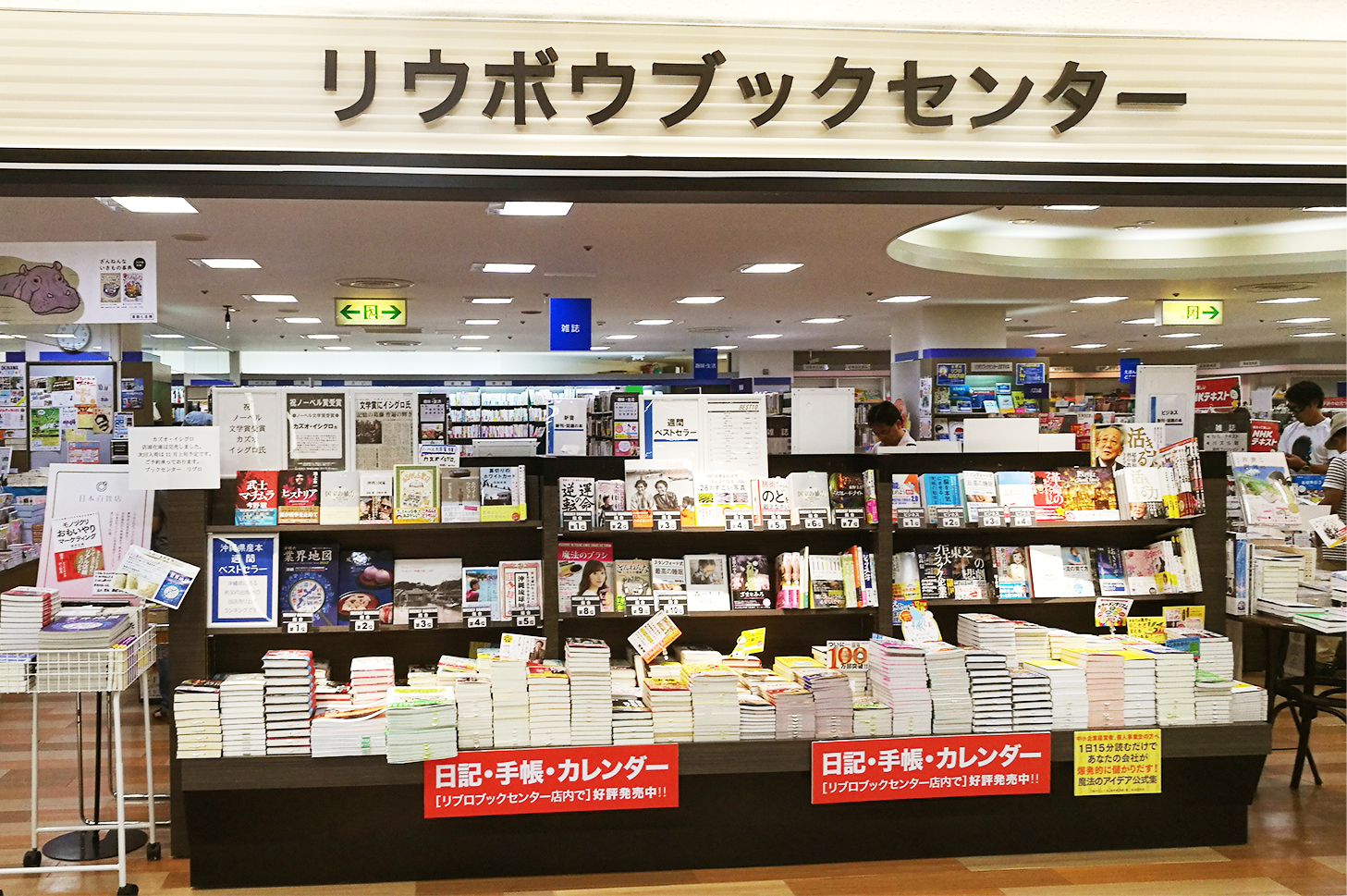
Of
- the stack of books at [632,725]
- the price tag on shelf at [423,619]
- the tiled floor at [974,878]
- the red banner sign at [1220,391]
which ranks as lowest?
the tiled floor at [974,878]

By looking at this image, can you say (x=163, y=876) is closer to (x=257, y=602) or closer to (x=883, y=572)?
(x=257, y=602)

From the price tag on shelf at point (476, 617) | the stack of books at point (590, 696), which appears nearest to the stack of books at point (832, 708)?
the stack of books at point (590, 696)

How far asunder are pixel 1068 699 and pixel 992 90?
2.49m

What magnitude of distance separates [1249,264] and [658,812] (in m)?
9.23

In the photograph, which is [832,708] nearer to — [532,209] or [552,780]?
[552,780]

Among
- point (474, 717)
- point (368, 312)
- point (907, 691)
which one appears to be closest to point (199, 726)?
point (474, 717)

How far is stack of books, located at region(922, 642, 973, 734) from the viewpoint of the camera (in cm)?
404

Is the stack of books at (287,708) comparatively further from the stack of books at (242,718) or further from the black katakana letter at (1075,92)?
the black katakana letter at (1075,92)

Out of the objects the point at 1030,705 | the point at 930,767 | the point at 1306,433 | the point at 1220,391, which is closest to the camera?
the point at 930,767

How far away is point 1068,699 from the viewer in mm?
4129

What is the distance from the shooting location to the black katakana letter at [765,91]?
2760mm

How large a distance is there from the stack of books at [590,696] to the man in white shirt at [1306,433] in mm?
4952

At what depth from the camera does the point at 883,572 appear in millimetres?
4496

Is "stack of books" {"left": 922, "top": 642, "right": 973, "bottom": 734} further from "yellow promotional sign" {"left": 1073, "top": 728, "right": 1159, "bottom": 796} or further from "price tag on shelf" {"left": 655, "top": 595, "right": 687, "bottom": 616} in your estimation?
"price tag on shelf" {"left": 655, "top": 595, "right": 687, "bottom": 616}
